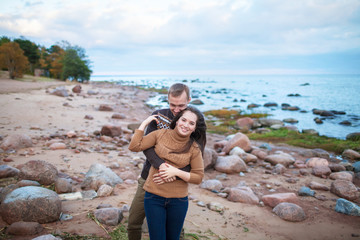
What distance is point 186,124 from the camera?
2.65 metres

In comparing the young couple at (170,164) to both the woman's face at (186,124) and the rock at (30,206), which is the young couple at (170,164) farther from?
the rock at (30,206)

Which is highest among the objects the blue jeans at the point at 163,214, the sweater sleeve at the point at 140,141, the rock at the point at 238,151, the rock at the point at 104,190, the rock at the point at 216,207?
the sweater sleeve at the point at 140,141

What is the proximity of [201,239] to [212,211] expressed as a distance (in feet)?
3.63

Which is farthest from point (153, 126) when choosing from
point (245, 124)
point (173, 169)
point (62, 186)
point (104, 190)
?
point (245, 124)

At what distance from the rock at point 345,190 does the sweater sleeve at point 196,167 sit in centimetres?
507

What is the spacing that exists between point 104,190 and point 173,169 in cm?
299

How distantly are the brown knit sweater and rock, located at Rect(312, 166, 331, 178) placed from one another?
6.22 meters

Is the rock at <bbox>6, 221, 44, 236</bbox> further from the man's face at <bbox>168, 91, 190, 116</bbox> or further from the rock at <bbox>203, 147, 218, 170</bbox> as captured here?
the rock at <bbox>203, 147, 218, 170</bbox>

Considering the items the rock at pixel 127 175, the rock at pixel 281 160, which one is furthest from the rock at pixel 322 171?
the rock at pixel 127 175

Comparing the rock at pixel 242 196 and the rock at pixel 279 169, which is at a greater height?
the rock at pixel 242 196

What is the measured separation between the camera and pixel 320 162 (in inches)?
313

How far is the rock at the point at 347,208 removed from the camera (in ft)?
16.0

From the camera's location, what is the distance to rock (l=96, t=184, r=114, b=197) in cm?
484

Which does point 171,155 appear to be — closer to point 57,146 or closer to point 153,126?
point 153,126
